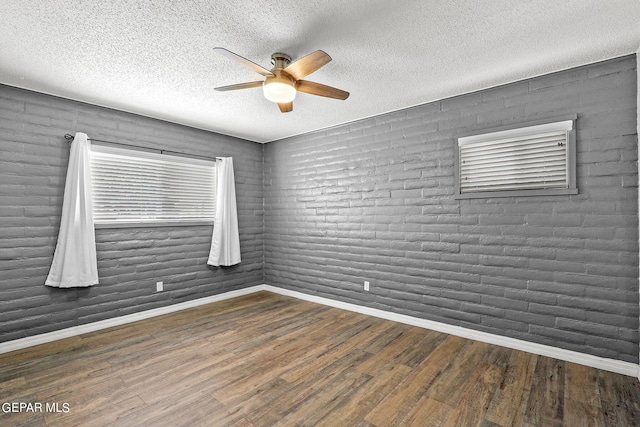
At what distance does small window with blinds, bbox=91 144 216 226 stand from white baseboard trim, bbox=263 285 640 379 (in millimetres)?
2420

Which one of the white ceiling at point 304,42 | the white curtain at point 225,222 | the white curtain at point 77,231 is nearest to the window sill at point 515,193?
the white ceiling at point 304,42

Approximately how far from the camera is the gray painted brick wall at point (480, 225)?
2617mm

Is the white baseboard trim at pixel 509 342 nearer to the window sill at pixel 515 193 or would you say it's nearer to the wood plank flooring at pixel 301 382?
the wood plank flooring at pixel 301 382

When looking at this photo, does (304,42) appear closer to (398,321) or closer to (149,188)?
(149,188)

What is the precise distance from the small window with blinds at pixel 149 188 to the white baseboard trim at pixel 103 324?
113 cm

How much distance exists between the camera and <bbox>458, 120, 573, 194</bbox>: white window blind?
9.32 ft

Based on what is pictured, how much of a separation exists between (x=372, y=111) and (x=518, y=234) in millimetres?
2142

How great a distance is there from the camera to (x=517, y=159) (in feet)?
10.0

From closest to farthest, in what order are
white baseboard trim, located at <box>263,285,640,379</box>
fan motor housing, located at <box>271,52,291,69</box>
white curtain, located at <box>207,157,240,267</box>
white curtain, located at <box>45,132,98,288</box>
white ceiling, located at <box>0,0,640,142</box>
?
white ceiling, located at <box>0,0,640,142</box>, fan motor housing, located at <box>271,52,291,69</box>, white baseboard trim, located at <box>263,285,640,379</box>, white curtain, located at <box>45,132,98,288</box>, white curtain, located at <box>207,157,240,267</box>

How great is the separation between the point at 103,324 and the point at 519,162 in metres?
4.80

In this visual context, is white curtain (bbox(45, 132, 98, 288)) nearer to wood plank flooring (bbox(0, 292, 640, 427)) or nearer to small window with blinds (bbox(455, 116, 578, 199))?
wood plank flooring (bbox(0, 292, 640, 427))

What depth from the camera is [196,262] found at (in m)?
4.55

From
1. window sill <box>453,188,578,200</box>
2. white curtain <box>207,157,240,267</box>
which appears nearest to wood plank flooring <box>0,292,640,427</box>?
white curtain <box>207,157,240,267</box>

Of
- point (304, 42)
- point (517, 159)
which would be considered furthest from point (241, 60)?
point (517, 159)
